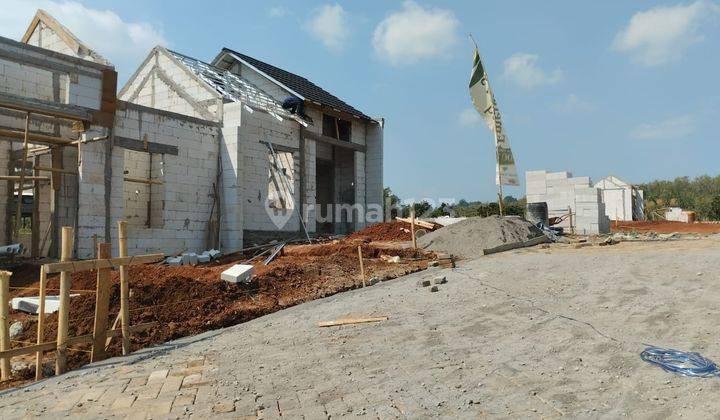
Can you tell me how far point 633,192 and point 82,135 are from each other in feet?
92.0

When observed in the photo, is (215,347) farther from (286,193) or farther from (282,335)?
(286,193)

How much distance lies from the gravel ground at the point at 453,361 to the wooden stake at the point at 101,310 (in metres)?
0.28

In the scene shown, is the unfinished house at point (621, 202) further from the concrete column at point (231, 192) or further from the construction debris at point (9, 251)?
the construction debris at point (9, 251)

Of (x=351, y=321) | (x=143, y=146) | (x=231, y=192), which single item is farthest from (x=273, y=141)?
(x=351, y=321)

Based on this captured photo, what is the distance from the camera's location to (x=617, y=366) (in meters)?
4.46

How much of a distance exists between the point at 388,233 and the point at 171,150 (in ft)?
23.2

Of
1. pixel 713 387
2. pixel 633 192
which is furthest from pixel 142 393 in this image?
pixel 633 192

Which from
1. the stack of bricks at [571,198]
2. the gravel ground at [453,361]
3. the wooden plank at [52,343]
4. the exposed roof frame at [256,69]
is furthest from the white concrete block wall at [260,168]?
the stack of bricks at [571,198]

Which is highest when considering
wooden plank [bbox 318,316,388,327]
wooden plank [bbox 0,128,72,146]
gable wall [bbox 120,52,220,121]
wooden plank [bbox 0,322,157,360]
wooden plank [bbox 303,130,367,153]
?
gable wall [bbox 120,52,220,121]

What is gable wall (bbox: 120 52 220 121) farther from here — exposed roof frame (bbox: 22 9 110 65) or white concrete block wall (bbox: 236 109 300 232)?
exposed roof frame (bbox: 22 9 110 65)

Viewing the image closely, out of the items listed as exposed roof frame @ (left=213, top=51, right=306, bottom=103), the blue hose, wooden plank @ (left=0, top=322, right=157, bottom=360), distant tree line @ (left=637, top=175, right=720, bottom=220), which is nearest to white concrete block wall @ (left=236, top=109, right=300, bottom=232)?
exposed roof frame @ (left=213, top=51, right=306, bottom=103)

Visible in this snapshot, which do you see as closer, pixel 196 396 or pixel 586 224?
pixel 196 396

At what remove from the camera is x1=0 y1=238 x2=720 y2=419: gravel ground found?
13.3ft

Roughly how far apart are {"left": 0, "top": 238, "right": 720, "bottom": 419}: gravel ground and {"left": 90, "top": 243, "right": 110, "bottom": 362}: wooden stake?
0.28 meters
